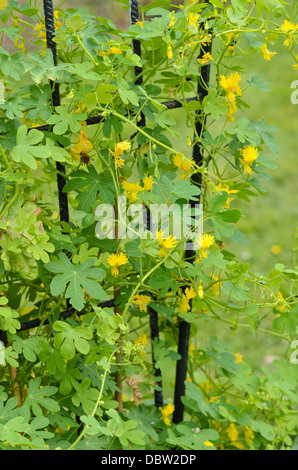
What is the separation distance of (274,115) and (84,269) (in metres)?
3.26

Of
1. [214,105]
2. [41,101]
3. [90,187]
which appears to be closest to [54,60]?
[41,101]

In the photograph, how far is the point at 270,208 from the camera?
361 cm

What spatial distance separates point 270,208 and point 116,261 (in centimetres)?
231

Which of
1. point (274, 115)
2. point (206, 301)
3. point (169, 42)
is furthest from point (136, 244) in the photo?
point (274, 115)

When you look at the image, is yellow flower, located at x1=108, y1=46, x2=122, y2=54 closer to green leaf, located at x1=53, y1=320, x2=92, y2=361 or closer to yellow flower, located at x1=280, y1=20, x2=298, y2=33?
yellow flower, located at x1=280, y1=20, x2=298, y2=33

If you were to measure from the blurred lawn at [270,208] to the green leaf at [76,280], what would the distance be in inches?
41.3

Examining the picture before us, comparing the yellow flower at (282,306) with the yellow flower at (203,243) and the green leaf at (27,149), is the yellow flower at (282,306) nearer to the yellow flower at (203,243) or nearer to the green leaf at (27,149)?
the yellow flower at (203,243)

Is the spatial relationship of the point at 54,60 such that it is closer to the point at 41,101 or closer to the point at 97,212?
the point at 41,101

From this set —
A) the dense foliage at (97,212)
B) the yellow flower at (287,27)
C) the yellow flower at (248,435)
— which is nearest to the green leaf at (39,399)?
A: the dense foliage at (97,212)

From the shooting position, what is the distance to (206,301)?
1632 mm

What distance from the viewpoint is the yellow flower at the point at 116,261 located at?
147 centimetres

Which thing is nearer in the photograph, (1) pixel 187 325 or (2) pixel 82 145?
(2) pixel 82 145

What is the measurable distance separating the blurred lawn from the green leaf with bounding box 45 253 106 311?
105cm

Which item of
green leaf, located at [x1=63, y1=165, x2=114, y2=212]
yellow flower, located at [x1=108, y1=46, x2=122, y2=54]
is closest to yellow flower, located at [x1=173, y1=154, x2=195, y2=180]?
green leaf, located at [x1=63, y1=165, x2=114, y2=212]
